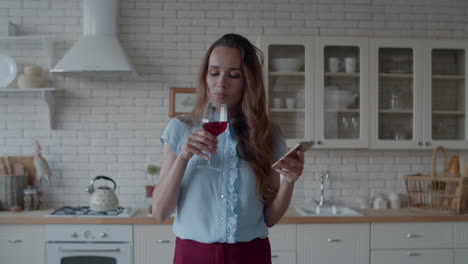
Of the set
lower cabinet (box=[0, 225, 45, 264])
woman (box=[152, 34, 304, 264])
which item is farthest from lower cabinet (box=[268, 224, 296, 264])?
lower cabinet (box=[0, 225, 45, 264])

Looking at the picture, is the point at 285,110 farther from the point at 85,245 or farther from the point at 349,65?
the point at 85,245

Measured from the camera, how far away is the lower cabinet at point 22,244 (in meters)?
2.77

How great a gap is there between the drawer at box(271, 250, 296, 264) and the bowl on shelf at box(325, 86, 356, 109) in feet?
3.90

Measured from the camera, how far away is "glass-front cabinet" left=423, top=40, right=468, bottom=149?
319 cm

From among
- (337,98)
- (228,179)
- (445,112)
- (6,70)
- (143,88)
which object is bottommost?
(228,179)

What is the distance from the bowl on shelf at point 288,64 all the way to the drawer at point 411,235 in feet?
4.39

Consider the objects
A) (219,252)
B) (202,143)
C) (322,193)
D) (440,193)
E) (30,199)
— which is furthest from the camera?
(322,193)

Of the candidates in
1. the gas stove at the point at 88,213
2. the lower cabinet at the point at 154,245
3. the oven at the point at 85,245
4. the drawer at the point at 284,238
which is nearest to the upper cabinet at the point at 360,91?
the drawer at the point at 284,238

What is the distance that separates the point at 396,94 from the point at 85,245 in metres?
2.65

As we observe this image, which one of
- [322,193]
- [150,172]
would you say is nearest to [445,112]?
[322,193]

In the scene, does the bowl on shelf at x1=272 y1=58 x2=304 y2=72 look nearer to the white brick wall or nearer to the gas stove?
the white brick wall

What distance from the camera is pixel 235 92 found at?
129 centimetres

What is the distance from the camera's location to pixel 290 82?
3174 mm

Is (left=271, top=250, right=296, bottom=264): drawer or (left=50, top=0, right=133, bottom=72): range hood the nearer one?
(left=271, top=250, right=296, bottom=264): drawer
